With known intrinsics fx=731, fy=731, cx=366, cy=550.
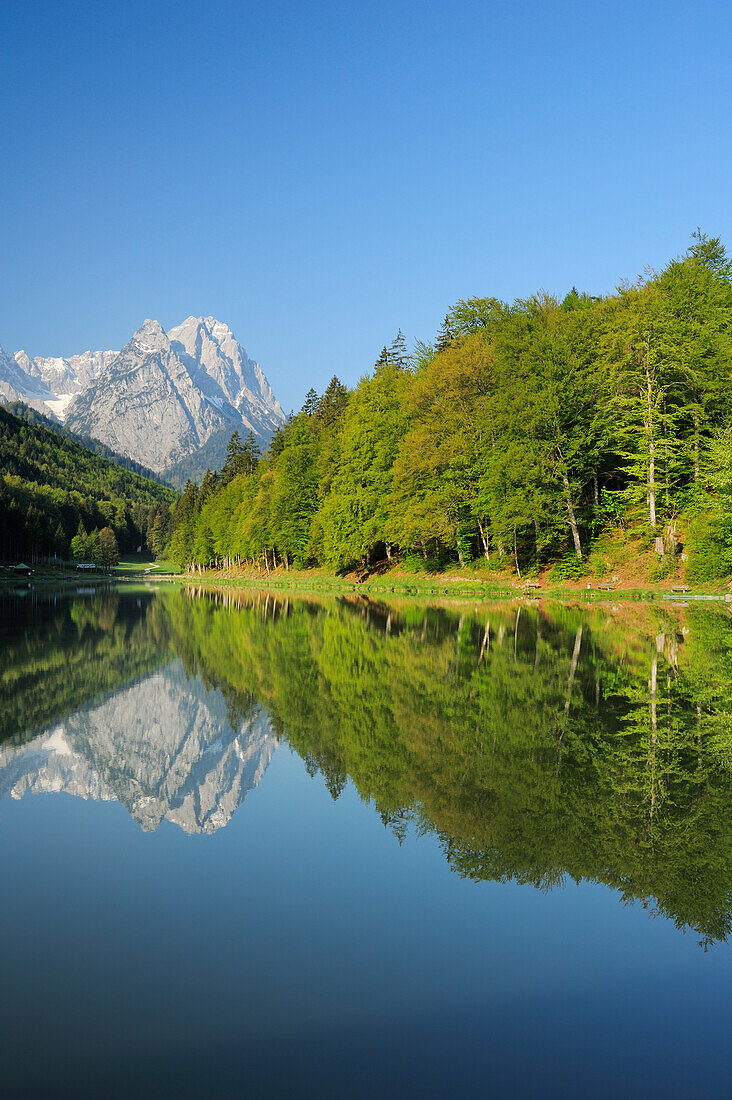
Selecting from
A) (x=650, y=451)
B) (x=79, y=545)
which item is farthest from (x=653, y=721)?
(x=79, y=545)

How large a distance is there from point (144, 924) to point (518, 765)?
4.66 meters

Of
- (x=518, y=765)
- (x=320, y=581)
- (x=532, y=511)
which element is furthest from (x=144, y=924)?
(x=320, y=581)

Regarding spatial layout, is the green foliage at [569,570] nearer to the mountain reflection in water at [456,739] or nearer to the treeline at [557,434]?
the treeline at [557,434]

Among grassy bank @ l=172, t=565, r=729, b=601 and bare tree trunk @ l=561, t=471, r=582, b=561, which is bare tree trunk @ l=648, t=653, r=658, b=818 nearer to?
grassy bank @ l=172, t=565, r=729, b=601

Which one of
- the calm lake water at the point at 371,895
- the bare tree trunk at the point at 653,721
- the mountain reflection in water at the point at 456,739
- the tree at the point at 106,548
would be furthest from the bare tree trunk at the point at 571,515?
the tree at the point at 106,548

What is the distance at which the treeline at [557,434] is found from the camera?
38.2 meters

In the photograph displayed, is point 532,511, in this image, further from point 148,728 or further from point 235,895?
point 235,895

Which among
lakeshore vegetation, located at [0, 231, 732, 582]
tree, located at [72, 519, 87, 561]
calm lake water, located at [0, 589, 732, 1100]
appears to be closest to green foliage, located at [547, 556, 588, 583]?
lakeshore vegetation, located at [0, 231, 732, 582]

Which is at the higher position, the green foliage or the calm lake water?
the green foliage

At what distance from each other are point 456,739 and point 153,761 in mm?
3880

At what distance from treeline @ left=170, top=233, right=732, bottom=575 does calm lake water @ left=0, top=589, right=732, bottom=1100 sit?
26.5 m

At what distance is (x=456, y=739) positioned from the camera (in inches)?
376

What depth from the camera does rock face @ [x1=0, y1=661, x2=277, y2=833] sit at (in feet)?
25.5

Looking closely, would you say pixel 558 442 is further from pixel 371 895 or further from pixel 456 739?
pixel 371 895
